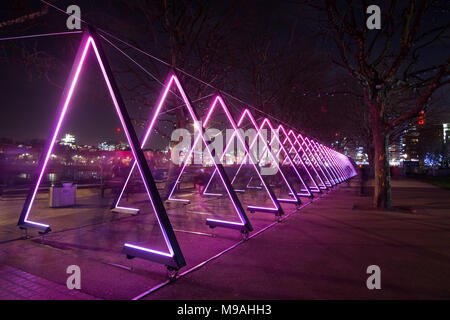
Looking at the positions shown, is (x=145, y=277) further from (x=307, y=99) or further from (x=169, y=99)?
(x=307, y=99)

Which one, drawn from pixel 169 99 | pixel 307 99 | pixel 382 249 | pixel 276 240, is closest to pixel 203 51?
pixel 169 99

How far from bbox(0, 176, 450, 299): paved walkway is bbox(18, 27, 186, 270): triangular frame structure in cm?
34

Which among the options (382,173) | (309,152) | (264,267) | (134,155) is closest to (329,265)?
(264,267)

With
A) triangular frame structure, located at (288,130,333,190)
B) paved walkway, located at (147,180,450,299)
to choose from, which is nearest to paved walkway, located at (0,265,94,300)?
paved walkway, located at (147,180,450,299)

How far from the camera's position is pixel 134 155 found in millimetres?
4824

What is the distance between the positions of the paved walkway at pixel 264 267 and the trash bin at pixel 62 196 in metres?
4.05

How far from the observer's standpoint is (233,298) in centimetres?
371

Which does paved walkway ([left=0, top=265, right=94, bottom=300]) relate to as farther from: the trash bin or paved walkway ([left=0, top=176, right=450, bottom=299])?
the trash bin

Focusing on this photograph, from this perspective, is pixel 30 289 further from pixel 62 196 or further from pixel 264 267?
pixel 62 196

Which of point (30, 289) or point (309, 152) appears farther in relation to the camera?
point (309, 152)

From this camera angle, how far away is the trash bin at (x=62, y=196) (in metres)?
10.5

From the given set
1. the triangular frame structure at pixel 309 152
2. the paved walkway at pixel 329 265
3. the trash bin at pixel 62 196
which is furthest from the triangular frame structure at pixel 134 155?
the triangular frame structure at pixel 309 152

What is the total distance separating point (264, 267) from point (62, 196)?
29.8 feet
